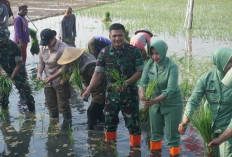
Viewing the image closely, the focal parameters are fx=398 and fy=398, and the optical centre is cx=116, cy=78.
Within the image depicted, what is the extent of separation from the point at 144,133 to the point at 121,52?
5.07 feet

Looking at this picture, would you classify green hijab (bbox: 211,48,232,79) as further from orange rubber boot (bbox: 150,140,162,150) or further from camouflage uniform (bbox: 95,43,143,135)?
orange rubber boot (bbox: 150,140,162,150)

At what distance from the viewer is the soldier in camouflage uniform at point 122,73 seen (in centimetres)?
464

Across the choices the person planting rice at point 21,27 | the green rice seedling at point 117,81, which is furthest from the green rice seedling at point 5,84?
the person planting rice at point 21,27

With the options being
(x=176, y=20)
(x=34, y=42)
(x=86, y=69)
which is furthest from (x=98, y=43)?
(x=176, y=20)

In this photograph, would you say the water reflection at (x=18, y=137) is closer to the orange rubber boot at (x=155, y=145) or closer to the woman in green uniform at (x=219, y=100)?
the orange rubber boot at (x=155, y=145)

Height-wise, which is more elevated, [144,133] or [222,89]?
[222,89]

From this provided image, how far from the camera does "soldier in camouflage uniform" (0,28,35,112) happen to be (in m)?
6.05

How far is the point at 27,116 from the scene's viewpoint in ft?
21.3

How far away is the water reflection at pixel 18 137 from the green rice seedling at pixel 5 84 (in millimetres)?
463

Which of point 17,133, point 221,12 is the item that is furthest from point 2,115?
point 221,12

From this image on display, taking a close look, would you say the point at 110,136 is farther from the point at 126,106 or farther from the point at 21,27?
the point at 21,27

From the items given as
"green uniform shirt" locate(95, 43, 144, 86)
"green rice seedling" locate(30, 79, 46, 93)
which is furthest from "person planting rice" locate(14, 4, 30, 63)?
"green uniform shirt" locate(95, 43, 144, 86)

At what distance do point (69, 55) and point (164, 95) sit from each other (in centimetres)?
183

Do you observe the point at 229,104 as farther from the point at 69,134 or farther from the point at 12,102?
the point at 12,102
